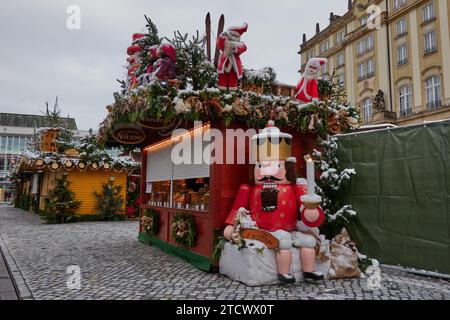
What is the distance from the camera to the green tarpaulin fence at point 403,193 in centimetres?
555

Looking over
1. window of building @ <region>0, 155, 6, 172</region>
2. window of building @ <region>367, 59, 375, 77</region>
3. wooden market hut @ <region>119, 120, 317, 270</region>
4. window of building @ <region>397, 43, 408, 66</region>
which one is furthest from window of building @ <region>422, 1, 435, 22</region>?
window of building @ <region>0, 155, 6, 172</region>

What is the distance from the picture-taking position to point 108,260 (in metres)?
7.28

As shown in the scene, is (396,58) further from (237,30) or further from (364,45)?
(237,30)

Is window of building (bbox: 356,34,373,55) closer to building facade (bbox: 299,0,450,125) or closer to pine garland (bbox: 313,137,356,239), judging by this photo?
building facade (bbox: 299,0,450,125)

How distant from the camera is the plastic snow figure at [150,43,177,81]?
6.59m

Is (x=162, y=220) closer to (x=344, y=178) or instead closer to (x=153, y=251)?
(x=153, y=251)

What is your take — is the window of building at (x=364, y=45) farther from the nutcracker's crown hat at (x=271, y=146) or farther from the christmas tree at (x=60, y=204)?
the nutcracker's crown hat at (x=271, y=146)

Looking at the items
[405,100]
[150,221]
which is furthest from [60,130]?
[405,100]

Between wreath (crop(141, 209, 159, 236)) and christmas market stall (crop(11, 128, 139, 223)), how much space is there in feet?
24.9

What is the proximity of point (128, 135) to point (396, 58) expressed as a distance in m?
25.0

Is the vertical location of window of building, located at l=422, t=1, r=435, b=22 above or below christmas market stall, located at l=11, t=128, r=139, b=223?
above

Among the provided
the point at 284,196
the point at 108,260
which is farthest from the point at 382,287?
the point at 108,260

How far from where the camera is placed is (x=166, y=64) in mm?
6617
